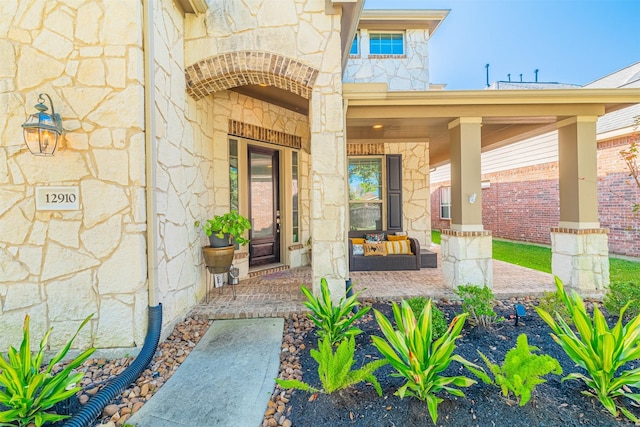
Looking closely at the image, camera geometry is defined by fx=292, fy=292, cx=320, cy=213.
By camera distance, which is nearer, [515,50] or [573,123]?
[573,123]

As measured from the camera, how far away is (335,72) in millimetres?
3727

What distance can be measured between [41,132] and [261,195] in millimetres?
3432

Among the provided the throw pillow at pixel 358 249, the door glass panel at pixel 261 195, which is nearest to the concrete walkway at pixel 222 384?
the door glass panel at pixel 261 195

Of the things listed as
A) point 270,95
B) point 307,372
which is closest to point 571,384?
point 307,372

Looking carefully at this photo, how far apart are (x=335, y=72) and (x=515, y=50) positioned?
3255 centimetres

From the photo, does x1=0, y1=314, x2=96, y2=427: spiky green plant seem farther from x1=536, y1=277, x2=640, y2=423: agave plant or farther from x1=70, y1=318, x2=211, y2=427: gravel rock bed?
x1=536, y1=277, x2=640, y2=423: agave plant

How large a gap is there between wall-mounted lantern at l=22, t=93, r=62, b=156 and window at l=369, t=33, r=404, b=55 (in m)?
7.85

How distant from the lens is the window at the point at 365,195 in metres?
7.60

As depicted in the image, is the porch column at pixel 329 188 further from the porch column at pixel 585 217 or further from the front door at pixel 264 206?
the porch column at pixel 585 217

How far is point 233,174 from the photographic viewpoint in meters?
5.09

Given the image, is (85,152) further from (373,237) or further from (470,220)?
(373,237)

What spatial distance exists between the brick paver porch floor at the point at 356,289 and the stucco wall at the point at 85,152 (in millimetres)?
1196

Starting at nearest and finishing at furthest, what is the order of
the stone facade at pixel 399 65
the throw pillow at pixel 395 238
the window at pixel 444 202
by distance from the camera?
the throw pillow at pixel 395 238 → the stone facade at pixel 399 65 → the window at pixel 444 202

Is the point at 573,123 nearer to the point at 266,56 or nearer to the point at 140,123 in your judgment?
the point at 266,56
